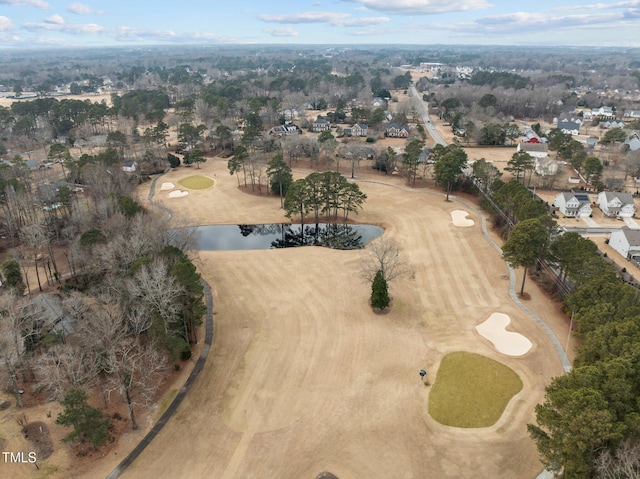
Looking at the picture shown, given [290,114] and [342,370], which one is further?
[290,114]

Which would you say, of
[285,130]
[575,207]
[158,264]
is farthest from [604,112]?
[158,264]

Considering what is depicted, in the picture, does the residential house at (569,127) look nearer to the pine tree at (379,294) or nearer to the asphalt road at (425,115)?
the asphalt road at (425,115)

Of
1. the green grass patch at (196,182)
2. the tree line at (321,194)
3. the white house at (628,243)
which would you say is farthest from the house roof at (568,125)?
the green grass patch at (196,182)

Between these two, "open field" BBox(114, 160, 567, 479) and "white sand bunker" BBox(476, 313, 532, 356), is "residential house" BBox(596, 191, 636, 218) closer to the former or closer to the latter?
"open field" BBox(114, 160, 567, 479)

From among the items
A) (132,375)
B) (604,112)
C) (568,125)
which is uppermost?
(604,112)

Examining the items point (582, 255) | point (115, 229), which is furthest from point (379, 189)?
point (115, 229)

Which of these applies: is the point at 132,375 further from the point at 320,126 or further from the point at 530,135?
the point at 530,135
